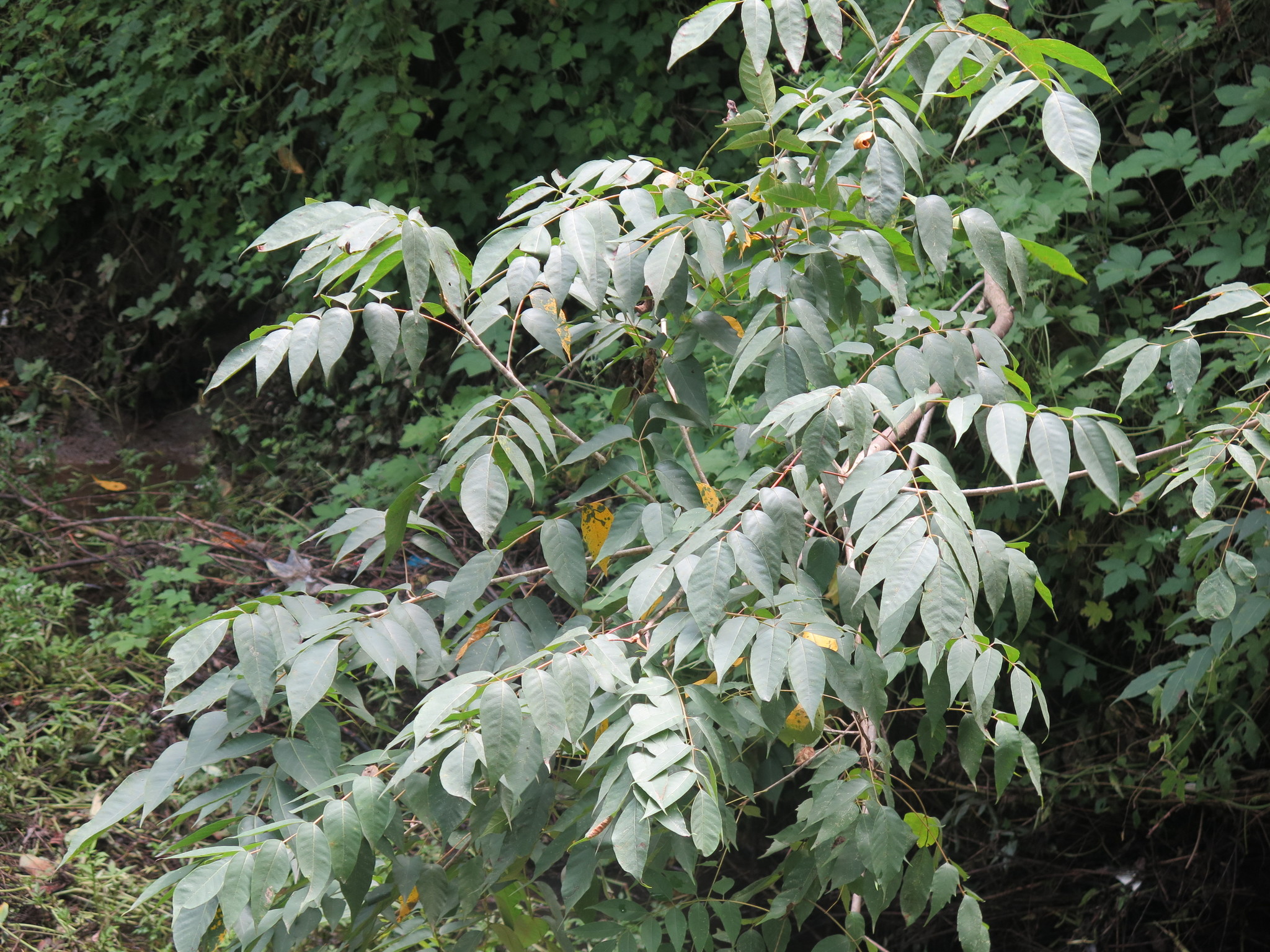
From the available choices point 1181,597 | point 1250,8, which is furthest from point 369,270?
point 1250,8

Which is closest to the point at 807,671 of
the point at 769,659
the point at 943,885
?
the point at 769,659

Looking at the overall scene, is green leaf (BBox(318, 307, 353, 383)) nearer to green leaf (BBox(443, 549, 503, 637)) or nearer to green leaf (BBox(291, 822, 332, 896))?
green leaf (BBox(443, 549, 503, 637))

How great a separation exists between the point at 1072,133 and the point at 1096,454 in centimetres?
37

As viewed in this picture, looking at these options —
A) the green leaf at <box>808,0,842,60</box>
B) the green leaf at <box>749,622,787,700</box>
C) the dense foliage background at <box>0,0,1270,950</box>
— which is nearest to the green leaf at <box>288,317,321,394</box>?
the green leaf at <box>749,622,787,700</box>

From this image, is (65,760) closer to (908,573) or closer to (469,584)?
(469,584)

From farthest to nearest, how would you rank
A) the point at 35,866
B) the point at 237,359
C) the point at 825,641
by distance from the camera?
the point at 35,866 → the point at 237,359 → the point at 825,641

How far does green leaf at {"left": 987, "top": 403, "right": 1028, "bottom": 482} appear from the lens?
3.68 feet

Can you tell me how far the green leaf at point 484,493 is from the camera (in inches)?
50.1

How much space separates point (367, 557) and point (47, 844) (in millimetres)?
1995

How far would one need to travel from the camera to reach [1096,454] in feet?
3.92

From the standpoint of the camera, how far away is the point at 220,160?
198 inches

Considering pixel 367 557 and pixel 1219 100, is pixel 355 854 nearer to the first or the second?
pixel 367 557

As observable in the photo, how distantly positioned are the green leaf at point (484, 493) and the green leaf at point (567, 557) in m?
0.13

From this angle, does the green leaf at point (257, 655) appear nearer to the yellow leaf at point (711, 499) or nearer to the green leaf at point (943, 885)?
the yellow leaf at point (711, 499)
